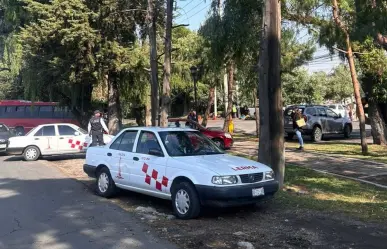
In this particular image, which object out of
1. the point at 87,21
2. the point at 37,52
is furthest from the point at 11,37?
the point at 87,21

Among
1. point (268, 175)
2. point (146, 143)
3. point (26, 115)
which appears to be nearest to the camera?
point (268, 175)

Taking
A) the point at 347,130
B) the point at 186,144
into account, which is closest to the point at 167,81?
the point at 186,144

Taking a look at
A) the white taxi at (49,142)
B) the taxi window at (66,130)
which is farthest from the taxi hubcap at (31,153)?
the taxi window at (66,130)

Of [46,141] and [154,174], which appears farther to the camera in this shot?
[46,141]

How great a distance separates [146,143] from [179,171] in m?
1.42

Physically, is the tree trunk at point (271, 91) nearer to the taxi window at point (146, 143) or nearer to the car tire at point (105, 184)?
the taxi window at point (146, 143)

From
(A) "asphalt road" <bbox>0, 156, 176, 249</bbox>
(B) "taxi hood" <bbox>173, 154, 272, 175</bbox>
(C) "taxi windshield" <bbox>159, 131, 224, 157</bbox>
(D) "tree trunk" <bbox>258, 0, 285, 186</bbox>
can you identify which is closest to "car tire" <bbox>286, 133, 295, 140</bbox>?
(D) "tree trunk" <bbox>258, 0, 285, 186</bbox>

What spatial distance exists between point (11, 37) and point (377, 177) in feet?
82.9

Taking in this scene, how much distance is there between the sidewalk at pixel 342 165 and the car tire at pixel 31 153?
26.5ft

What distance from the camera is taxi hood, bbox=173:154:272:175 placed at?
7525 mm

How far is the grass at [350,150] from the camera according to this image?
53.8 feet

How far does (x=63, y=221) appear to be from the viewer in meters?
7.64

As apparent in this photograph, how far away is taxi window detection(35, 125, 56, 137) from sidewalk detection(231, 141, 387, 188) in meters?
7.62

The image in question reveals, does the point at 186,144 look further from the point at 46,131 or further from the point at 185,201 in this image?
the point at 46,131
